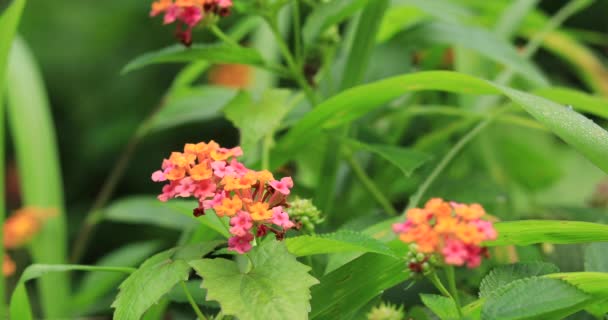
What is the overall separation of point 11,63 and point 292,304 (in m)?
0.94

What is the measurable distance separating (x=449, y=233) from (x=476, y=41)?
467 millimetres

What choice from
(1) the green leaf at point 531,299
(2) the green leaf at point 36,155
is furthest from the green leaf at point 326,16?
(2) the green leaf at point 36,155

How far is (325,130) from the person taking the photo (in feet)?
2.55

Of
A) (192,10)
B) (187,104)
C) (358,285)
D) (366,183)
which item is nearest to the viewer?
(358,285)

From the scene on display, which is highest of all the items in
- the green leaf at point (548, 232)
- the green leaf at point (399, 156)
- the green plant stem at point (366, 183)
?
the green leaf at point (399, 156)

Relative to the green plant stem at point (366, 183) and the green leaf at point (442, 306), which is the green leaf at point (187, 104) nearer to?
the green plant stem at point (366, 183)

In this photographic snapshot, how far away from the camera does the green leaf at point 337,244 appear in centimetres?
52

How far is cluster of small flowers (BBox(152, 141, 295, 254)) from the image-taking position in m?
0.51

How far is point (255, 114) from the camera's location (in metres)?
0.75

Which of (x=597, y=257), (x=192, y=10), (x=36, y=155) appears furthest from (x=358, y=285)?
(x=36, y=155)

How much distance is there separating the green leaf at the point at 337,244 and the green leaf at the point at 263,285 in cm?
2

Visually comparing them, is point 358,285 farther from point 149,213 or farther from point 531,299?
point 149,213

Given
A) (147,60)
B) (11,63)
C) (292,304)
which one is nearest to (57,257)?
(11,63)

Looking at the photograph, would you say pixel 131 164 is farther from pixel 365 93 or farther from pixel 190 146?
pixel 190 146
